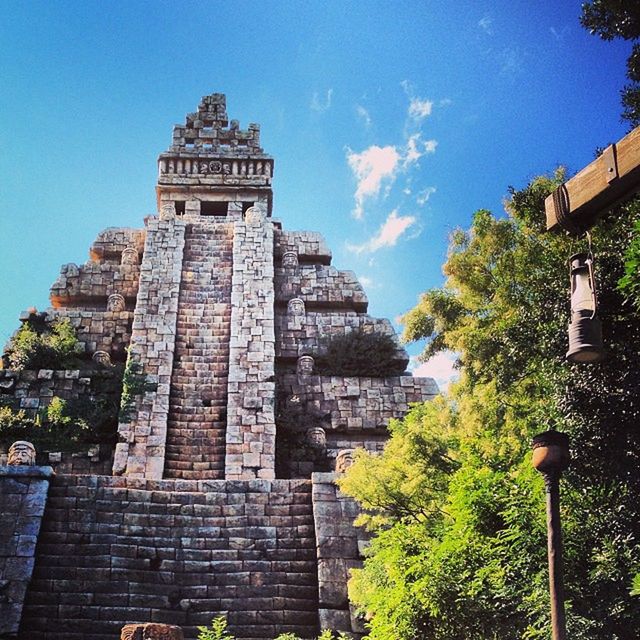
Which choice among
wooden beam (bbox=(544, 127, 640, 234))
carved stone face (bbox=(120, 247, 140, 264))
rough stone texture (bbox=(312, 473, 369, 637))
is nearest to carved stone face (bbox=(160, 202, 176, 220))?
carved stone face (bbox=(120, 247, 140, 264))

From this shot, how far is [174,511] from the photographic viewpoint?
10906 mm

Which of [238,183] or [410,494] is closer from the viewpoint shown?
[410,494]

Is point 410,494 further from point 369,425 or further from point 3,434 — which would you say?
point 3,434

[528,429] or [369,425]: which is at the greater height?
[369,425]

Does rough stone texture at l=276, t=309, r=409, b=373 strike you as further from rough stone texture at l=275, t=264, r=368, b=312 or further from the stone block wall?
the stone block wall

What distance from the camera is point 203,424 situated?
50.6 feet

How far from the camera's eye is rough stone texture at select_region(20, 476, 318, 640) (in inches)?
364

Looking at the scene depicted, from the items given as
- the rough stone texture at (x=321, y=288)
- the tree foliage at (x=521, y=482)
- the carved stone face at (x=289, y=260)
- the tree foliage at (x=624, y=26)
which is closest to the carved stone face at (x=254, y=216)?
the carved stone face at (x=289, y=260)

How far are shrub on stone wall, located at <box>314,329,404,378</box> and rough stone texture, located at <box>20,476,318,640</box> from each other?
6.22 metres

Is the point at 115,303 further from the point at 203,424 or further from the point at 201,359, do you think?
the point at 203,424

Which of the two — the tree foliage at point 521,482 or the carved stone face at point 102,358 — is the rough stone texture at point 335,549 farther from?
the carved stone face at point 102,358

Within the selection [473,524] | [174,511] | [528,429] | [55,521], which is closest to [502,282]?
[528,429]

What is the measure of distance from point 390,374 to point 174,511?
7.67 metres

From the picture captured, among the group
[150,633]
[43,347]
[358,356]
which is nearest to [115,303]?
[43,347]
